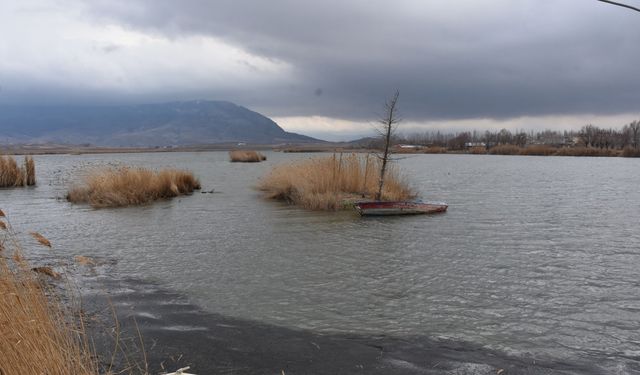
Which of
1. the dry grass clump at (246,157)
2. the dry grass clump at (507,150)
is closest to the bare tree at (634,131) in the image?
the dry grass clump at (507,150)

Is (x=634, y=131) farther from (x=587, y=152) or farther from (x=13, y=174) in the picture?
(x=13, y=174)

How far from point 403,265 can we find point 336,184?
11526 millimetres

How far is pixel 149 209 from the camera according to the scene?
848 inches

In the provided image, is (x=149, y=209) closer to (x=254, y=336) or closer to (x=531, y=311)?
(x=254, y=336)

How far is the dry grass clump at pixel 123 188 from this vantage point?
2275 centimetres

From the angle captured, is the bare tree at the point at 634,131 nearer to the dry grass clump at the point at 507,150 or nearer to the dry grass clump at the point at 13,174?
the dry grass clump at the point at 507,150

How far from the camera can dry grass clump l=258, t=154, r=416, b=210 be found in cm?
2158

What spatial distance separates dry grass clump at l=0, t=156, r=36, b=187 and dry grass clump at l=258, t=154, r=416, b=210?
65.4ft

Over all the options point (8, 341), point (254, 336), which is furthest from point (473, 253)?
point (8, 341)

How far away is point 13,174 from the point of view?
109 feet

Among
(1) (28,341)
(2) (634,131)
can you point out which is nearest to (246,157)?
(1) (28,341)

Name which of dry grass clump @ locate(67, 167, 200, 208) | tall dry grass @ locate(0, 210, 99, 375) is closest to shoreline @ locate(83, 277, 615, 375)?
tall dry grass @ locate(0, 210, 99, 375)

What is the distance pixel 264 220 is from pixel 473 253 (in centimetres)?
841

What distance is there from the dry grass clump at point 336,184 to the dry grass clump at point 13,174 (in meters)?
19.9
